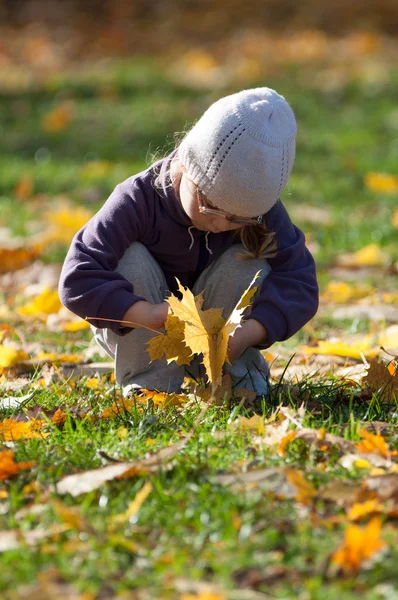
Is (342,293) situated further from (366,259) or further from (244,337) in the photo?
(244,337)

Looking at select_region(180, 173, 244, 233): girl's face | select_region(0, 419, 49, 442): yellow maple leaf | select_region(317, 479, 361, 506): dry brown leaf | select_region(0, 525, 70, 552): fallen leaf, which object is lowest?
select_region(0, 419, 49, 442): yellow maple leaf

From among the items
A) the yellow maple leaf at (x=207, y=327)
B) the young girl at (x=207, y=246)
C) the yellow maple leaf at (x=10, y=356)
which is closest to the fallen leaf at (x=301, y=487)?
the yellow maple leaf at (x=207, y=327)

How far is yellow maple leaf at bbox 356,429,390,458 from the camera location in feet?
6.98

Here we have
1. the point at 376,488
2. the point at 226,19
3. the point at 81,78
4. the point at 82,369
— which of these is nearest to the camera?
the point at 376,488

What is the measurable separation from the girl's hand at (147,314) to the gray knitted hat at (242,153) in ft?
1.16

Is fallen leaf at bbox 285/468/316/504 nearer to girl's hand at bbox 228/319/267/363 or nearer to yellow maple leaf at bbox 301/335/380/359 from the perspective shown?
girl's hand at bbox 228/319/267/363

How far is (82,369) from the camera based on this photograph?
3.13 metres

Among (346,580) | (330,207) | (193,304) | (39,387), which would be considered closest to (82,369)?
(39,387)

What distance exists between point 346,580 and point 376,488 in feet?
1.06

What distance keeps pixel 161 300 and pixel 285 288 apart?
0.39 m

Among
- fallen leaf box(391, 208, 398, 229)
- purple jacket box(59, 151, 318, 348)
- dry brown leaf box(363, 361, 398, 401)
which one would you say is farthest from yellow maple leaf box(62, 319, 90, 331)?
fallen leaf box(391, 208, 398, 229)

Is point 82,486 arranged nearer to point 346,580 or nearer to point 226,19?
point 346,580

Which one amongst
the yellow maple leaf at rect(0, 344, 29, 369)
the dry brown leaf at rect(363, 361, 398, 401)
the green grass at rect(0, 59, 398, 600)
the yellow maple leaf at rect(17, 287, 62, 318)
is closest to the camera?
the green grass at rect(0, 59, 398, 600)

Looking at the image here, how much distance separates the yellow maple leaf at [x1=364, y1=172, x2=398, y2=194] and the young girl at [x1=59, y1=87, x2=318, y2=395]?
3521 mm
